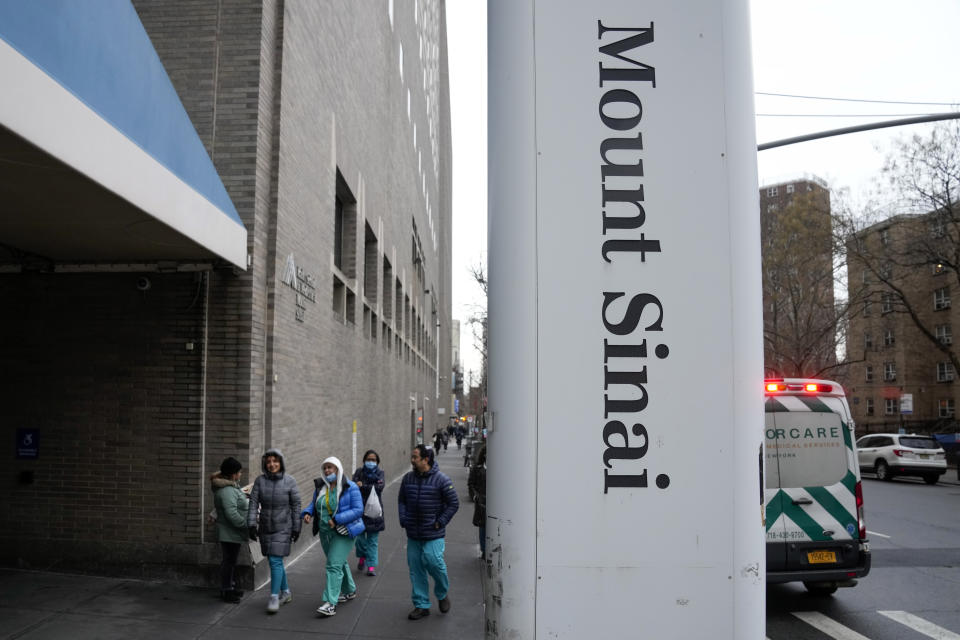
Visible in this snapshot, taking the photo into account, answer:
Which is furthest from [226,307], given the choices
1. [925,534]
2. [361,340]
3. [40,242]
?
[925,534]

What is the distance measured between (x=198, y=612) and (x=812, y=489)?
6.28 m

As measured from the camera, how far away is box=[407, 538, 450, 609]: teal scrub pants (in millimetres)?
7309

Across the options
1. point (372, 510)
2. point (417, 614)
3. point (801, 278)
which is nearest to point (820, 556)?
point (417, 614)

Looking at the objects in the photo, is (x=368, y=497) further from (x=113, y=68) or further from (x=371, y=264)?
(x=371, y=264)

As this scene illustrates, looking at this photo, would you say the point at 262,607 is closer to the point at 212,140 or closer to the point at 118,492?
the point at 118,492

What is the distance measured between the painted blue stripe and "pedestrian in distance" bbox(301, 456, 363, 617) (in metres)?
3.21

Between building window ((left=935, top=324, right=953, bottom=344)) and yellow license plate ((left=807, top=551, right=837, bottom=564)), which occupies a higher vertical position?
building window ((left=935, top=324, right=953, bottom=344))

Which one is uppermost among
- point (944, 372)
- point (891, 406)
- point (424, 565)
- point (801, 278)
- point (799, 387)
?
point (801, 278)

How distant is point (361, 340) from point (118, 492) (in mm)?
8454

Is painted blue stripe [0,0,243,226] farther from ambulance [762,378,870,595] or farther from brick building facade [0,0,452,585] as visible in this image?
ambulance [762,378,870,595]

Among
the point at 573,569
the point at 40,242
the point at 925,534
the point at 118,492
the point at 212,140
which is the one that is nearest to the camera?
the point at 573,569

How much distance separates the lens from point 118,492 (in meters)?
8.09

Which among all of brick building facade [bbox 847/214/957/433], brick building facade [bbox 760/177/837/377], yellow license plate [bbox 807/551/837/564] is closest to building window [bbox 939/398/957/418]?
brick building facade [bbox 847/214/957/433]

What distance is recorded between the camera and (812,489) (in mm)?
7387
